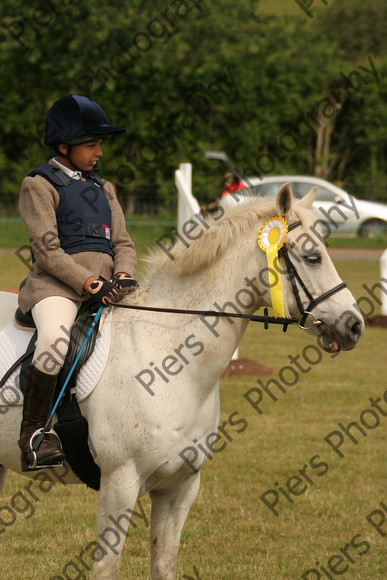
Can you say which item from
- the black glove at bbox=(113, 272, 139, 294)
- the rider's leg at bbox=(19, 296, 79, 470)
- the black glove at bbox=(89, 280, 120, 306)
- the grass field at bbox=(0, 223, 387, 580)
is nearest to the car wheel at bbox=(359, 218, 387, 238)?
the grass field at bbox=(0, 223, 387, 580)

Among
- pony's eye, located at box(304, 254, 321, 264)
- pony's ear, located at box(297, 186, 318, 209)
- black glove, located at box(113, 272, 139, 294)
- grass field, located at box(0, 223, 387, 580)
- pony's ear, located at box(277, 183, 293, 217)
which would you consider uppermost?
pony's ear, located at box(277, 183, 293, 217)

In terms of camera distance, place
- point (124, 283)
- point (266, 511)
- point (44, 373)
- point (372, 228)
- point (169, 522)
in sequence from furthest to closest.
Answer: point (372, 228)
point (266, 511)
point (124, 283)
point (169, 522)
point (44, 373)

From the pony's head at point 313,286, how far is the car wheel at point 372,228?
2006 centimetres

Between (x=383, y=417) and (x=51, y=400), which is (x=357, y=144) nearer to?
(x=383, y=417)

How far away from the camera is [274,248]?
345cm

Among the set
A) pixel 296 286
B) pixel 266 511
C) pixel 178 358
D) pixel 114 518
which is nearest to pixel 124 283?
pixel 178 358

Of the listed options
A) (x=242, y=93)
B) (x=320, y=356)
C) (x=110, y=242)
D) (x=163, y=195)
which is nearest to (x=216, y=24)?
(x=242, y=93)

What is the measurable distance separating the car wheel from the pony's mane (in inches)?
785

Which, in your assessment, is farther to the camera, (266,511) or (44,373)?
(266,511)

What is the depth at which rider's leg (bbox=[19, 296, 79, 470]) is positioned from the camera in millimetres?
3590

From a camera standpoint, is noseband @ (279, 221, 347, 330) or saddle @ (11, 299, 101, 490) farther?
saddle @ (11, 299, 101, 490)

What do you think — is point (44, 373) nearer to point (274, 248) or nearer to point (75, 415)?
point (75, 415)

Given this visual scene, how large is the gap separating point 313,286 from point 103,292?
952 mm

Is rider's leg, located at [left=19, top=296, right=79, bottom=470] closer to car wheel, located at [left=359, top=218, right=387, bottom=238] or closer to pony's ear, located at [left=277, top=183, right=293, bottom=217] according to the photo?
pony's ear, located at [left=277, top=183, right=293, bottom=217]
